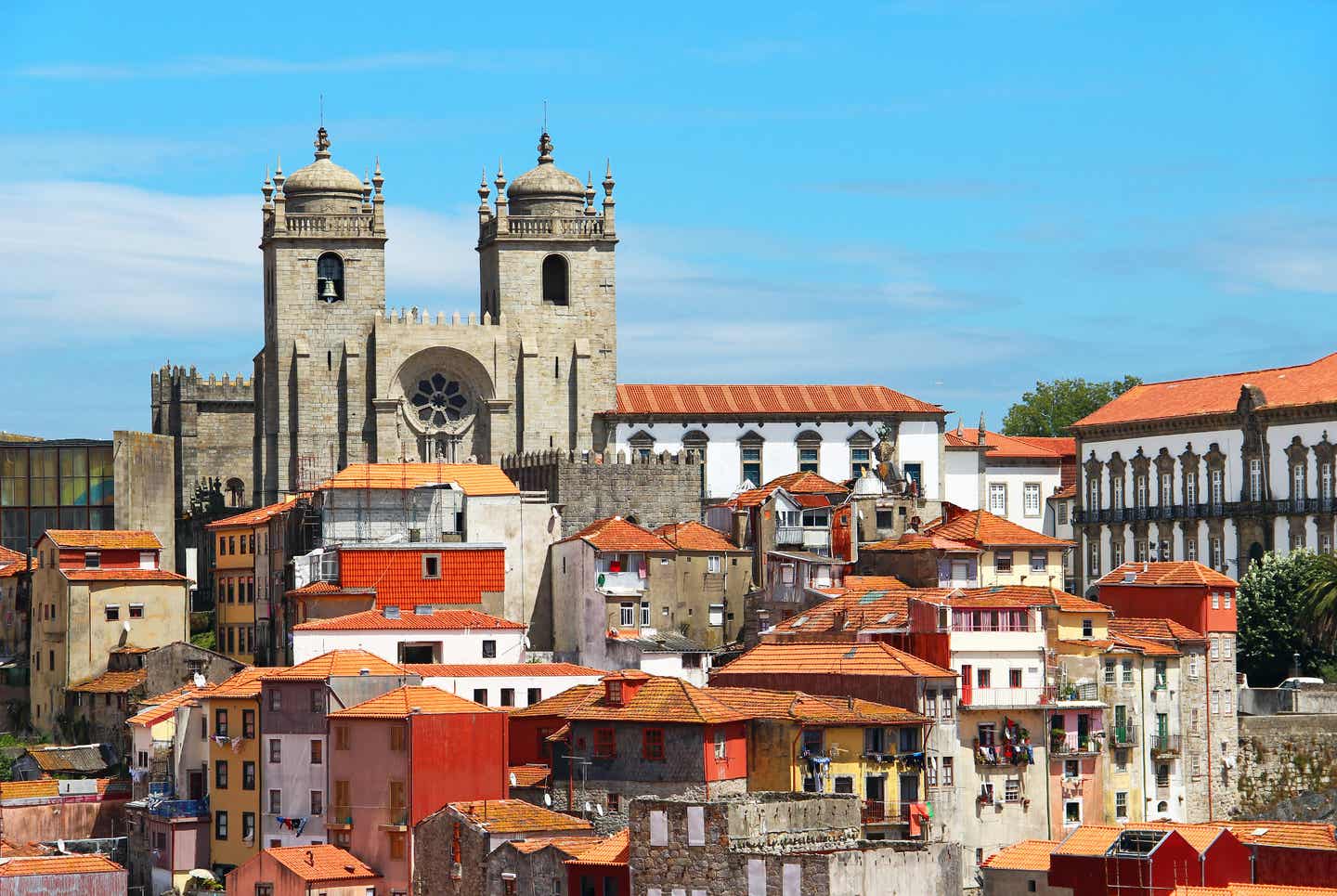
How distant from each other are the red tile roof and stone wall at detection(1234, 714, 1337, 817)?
31.7m

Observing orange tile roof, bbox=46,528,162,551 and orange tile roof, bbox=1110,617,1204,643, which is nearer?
orange tile roof, bbox=1110,617,1204,643

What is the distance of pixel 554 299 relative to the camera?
418 feet

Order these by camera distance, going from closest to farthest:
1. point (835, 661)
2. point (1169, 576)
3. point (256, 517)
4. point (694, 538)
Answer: point (835, 661) < point (694, 538) < point (1169, 576) < point (256, 517)

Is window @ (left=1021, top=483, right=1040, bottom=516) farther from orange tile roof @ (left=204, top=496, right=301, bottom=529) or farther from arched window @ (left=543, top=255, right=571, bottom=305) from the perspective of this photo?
orange tile roof @ (left=204, top=496, right=301, bottom=529)

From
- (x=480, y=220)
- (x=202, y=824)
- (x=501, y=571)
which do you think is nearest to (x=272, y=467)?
(x=480, y=220)

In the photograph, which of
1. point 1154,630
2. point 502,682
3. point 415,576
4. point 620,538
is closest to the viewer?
point 502,682

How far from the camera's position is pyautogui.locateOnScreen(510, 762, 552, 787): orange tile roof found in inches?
3258

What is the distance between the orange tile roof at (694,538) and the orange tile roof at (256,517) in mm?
13721

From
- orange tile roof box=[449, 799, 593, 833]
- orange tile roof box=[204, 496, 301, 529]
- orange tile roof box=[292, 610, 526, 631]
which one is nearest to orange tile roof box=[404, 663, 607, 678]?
orange tile roof box=[292, 610, 526, 631]

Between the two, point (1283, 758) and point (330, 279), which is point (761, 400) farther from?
point (1283, 758)

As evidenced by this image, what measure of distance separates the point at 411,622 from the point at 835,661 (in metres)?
15.8

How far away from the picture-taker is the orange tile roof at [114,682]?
98750 mm

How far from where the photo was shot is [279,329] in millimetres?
124000

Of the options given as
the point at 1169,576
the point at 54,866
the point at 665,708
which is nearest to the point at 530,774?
the point at 665,708
